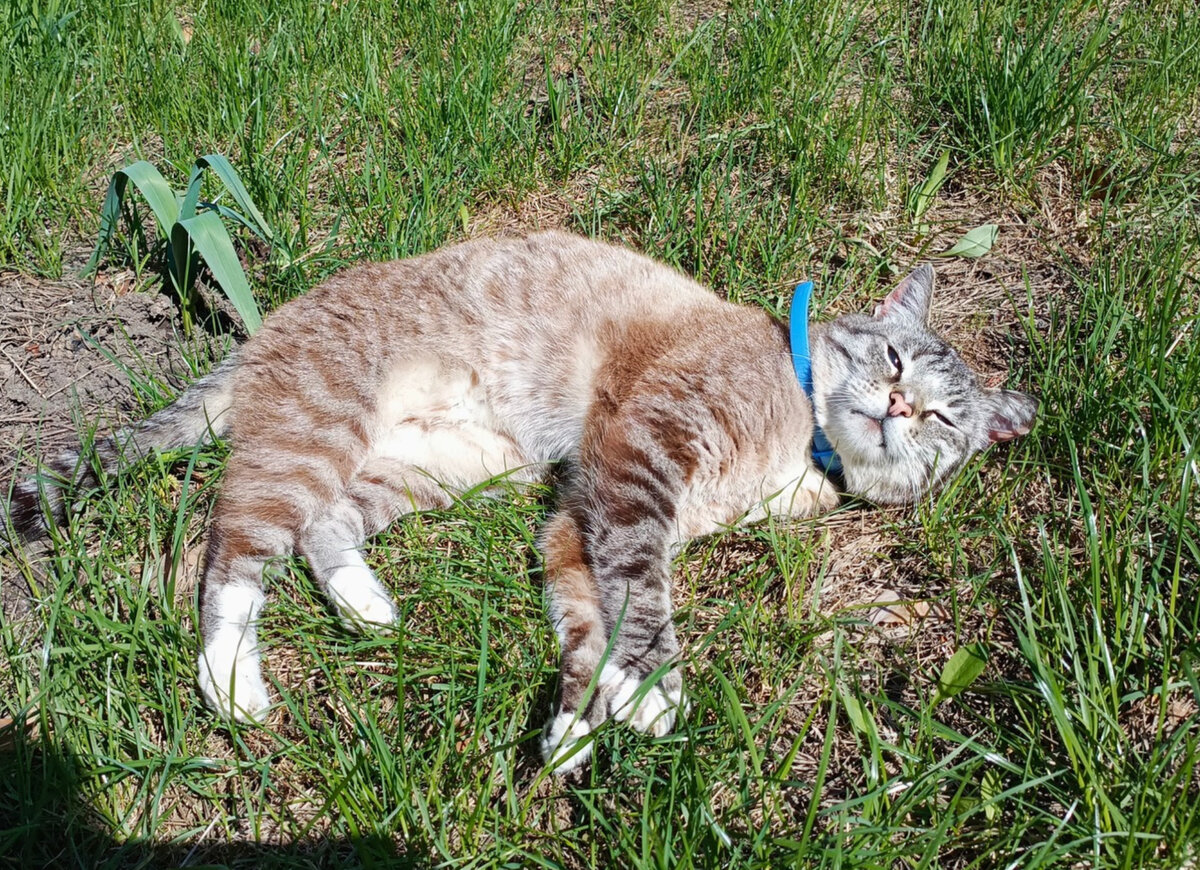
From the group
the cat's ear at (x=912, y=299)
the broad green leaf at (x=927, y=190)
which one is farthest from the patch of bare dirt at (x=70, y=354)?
the broad green leaf at (x=927, y=190)

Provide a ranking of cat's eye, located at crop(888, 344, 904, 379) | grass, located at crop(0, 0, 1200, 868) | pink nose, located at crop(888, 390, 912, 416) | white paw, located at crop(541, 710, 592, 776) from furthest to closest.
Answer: cat's eye, located at crop(888, 344, 904, 379) → pink nose, located at crop(888, 390, 912, 416) → white paw, located at crop(541, 710, 592, 776) → grass, located at crop(0, 0, 1200, 868)

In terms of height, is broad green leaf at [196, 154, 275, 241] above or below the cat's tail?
above

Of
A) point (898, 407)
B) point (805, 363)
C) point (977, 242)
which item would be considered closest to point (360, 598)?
point (805, 363)

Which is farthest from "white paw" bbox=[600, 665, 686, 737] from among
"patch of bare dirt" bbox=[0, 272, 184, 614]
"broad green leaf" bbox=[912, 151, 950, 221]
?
"broad green leaf" bbox=[912, 151, 950, 221]

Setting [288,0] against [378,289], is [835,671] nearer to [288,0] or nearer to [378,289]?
A: [378,289]

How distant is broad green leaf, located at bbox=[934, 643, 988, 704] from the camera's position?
7.45 ft

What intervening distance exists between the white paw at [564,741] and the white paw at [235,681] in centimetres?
81

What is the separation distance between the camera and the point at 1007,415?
300 cm

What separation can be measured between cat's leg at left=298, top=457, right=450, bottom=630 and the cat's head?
145cm

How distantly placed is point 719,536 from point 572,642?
Answer: 0.67 m

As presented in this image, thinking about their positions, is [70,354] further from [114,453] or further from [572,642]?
[572,642]

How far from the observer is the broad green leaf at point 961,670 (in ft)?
7.45

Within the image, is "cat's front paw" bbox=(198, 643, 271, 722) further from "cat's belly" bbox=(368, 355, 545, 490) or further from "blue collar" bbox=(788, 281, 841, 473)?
"blue collar" bbox=(788, 281, 841, 473)

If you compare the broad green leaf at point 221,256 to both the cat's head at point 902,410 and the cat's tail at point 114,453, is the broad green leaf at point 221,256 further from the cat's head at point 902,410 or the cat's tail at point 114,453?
the cat's head at point 902,410
